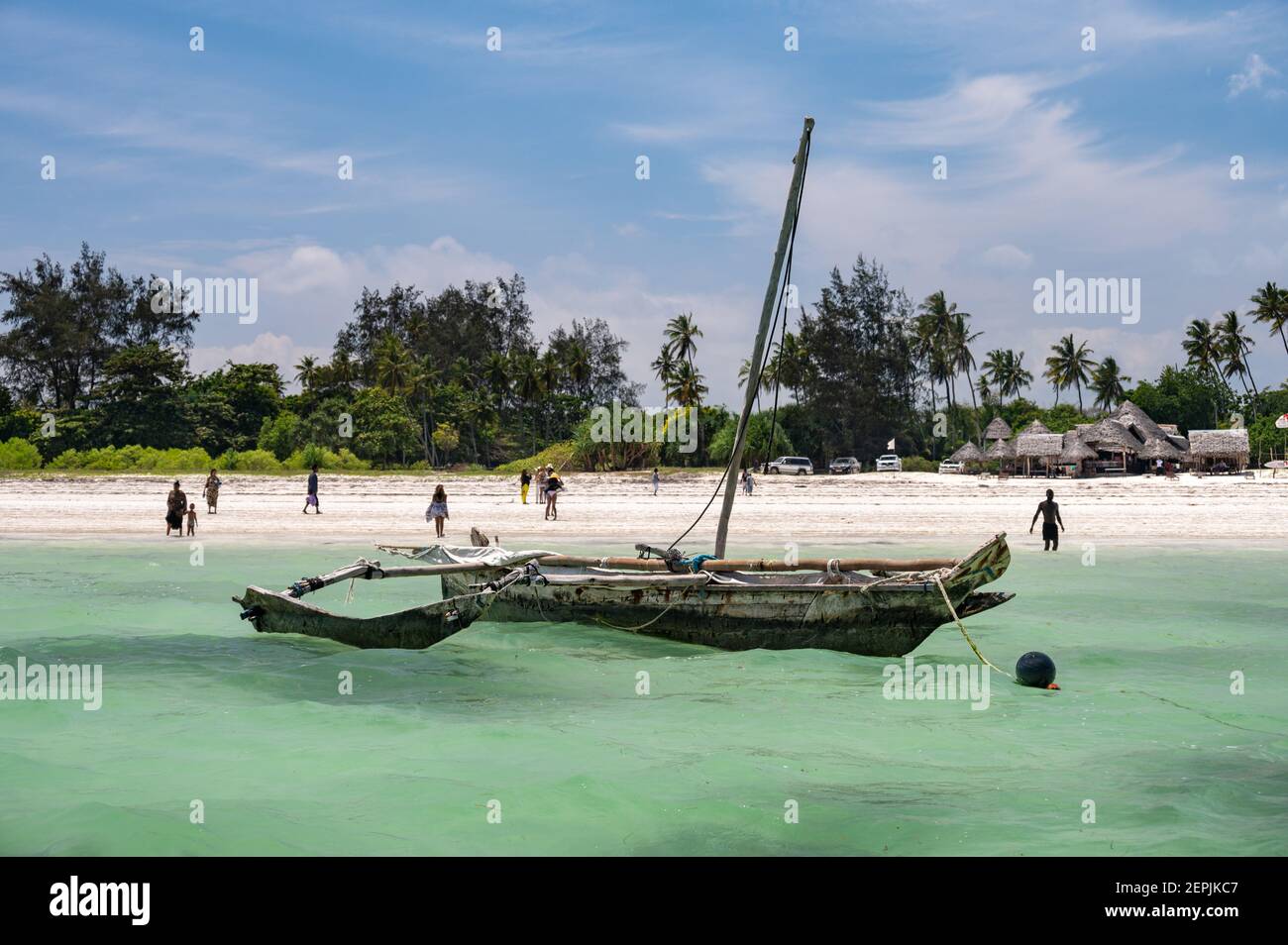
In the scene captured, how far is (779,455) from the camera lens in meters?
64.6

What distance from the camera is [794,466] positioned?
59.7 metres

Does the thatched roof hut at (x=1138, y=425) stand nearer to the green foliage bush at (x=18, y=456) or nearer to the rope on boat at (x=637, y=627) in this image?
the rope on boat at (x=637, y=627)

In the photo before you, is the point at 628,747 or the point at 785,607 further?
the point at 785,607

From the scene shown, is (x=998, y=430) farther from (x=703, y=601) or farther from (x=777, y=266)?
(x=703, y=601)

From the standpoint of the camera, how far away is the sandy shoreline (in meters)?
30.2

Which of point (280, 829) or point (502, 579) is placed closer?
point (280, 829)

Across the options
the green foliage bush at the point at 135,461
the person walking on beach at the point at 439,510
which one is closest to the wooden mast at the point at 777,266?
the person walking on beach at the point at 439,510

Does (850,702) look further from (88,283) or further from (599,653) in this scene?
(88,283)

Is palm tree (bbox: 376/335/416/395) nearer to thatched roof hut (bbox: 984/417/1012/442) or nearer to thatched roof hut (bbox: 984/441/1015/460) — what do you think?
thatched roof hut (bbox: 984/441/1015/460)

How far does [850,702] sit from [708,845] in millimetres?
4261

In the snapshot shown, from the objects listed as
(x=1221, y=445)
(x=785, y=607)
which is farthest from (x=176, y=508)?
(x=1221, y=445)

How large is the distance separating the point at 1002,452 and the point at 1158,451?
25.1 ft

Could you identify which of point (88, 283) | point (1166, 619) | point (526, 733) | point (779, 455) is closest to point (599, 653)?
point (526, 733)

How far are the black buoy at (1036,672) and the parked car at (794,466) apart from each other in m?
45.4
